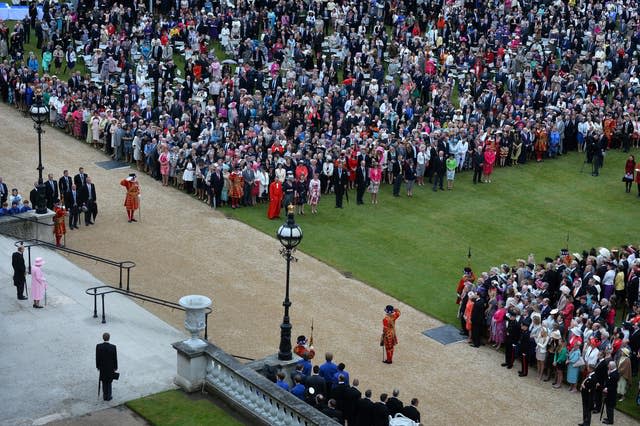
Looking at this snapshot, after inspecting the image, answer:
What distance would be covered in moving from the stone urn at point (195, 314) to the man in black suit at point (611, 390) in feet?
30.8

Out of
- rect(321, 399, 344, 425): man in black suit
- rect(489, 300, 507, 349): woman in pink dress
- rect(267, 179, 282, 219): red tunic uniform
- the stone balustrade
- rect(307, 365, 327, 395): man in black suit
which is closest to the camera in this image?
the stone balustrade

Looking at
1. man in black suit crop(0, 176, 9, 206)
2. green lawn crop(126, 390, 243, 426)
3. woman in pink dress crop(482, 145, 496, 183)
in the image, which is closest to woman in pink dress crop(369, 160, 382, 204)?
woman in pink dress crop(482, 145, 496, 183)

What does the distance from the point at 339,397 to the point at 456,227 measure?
16.9 metres

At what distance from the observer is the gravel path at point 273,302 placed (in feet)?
95.6

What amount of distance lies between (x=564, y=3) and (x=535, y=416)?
43059 millimetres

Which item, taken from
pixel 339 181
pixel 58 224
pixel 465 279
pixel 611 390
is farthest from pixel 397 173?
pixel 611 390

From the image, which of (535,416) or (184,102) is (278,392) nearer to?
(535,416)

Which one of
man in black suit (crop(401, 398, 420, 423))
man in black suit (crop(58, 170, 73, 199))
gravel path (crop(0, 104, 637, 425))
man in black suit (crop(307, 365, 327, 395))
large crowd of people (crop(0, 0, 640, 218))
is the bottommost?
gravel path (crop(0, 104, 637, 425))

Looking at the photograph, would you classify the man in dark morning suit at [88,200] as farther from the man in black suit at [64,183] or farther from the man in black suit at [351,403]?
the man in black suit at [351,403]

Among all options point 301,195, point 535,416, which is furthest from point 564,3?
point 535,416

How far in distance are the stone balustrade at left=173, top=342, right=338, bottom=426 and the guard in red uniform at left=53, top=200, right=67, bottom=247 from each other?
1177cm

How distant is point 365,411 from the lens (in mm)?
24531

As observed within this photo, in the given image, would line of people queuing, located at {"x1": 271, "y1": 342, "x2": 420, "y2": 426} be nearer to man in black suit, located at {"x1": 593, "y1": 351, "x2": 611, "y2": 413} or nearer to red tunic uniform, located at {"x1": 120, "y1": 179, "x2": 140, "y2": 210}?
man in black suit, located at {"x1": 593, "y1": 351, "x2": 611, "y2": 413}

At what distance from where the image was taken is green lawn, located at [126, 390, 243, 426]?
25.1 m
